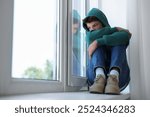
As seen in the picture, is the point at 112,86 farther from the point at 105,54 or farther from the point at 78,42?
the point at 78,42

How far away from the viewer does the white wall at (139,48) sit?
1555mm

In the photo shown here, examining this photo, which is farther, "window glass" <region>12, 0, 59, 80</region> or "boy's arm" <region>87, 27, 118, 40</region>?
"boy's arm" <region>87, 27, 118, 40</region>

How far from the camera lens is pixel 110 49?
1.40 metres

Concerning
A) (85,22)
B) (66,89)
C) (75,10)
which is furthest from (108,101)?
(75,10)

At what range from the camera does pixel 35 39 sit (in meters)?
1.23

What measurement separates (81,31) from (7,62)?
896 mm

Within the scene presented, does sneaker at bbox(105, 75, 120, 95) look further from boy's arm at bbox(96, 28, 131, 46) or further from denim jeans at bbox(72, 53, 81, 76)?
denim jeans at bbox(72, 53, 81, 76)

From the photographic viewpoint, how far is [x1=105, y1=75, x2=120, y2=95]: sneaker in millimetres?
1169

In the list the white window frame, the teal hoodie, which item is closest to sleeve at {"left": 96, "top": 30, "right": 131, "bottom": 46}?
Result: the teal hoodie

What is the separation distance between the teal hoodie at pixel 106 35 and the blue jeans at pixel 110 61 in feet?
0.12

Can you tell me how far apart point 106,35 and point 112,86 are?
1.03ft

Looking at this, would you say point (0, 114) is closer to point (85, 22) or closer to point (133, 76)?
point (85, 22)

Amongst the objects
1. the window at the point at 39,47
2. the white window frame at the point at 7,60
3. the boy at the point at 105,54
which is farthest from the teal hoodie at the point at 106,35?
the white window frame at the point at 7,60

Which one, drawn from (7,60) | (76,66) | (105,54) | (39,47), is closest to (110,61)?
(105,54)
